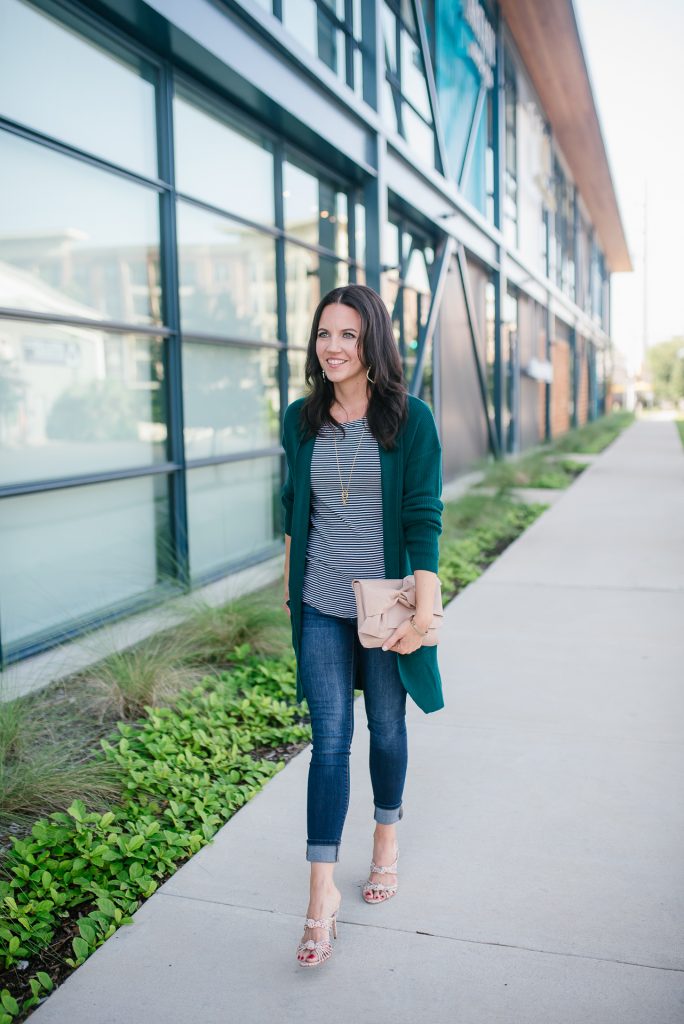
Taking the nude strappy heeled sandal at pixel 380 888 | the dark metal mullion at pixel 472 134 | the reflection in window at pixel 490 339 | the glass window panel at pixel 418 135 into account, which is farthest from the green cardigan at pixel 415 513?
the reflection in window at pixel 490 339

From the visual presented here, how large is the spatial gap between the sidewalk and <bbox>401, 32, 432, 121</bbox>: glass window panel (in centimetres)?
852

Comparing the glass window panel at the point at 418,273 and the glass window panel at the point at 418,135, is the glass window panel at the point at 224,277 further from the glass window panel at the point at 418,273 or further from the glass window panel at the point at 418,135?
the glass window panel at the point at 418,273

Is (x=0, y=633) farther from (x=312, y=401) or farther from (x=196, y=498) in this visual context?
(x=312, y=401)

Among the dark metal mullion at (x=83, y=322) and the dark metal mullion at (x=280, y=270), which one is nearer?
the dark metal mullion at (x=83, y=322)

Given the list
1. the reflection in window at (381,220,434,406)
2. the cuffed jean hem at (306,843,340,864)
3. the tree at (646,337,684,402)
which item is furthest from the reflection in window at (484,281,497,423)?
the tree at (646,337,684,402)

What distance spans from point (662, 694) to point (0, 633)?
3499mm

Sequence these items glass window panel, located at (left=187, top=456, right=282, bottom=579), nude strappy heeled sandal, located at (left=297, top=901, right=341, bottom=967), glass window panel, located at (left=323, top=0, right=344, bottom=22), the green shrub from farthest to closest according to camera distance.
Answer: glass window panel, located at (left=323, top=0, right=344, bottom=22), glass window panel, located at (left=187, top=456, right=282, bottom=579), the green shrub, nude strappy heeled sandal, located at (left=297, top=901, right=341, bottom=967)

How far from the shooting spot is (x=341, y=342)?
104 inches

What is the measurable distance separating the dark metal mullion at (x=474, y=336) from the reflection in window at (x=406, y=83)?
163 cm

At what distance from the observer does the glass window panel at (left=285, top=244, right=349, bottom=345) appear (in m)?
8.65

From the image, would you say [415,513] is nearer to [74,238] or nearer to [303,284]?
[74,238]

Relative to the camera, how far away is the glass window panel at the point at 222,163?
670cm

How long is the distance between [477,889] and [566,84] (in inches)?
808

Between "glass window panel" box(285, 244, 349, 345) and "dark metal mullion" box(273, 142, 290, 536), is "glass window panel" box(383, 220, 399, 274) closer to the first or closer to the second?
"glass window panel" box(285, 244, 349, 345)
